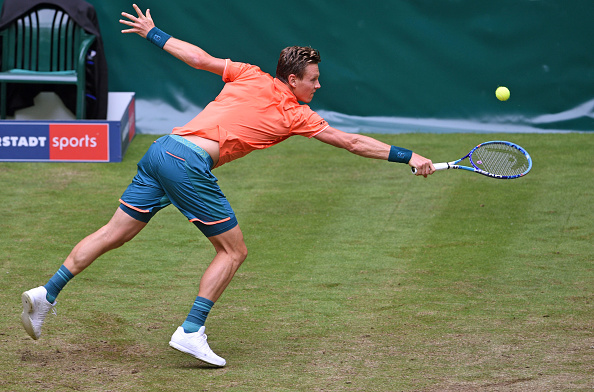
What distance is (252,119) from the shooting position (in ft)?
15.5

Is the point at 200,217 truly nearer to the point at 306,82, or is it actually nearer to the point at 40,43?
the point at 306,82

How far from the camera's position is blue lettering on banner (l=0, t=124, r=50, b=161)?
957 centimetres

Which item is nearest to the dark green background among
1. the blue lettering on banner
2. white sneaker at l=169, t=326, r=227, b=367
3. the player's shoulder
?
the blue lettering on banner

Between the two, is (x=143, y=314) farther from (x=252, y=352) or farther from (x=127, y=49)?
(x=127, y=49)

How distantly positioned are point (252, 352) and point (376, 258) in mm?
2162

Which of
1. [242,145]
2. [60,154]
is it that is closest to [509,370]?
[242,145]

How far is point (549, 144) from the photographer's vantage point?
10.8m

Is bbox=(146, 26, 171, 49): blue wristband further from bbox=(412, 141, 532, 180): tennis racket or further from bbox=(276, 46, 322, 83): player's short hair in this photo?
bbox=(412, 141, 532, 180): tennis racket

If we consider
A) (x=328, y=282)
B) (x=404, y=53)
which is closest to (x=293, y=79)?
(x=328, y=282)

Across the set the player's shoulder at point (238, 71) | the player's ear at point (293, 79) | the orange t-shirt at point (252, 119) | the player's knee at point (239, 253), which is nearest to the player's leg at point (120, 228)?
the orange t-shirt at point (252, 119)

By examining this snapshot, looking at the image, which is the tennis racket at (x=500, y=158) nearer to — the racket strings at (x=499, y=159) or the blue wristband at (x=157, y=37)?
the racket strings at (x=499, y=159)

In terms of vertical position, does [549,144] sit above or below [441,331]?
above

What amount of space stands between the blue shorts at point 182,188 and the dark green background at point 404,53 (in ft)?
→ 22.4

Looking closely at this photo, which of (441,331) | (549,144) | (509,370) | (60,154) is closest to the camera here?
(509,370)
